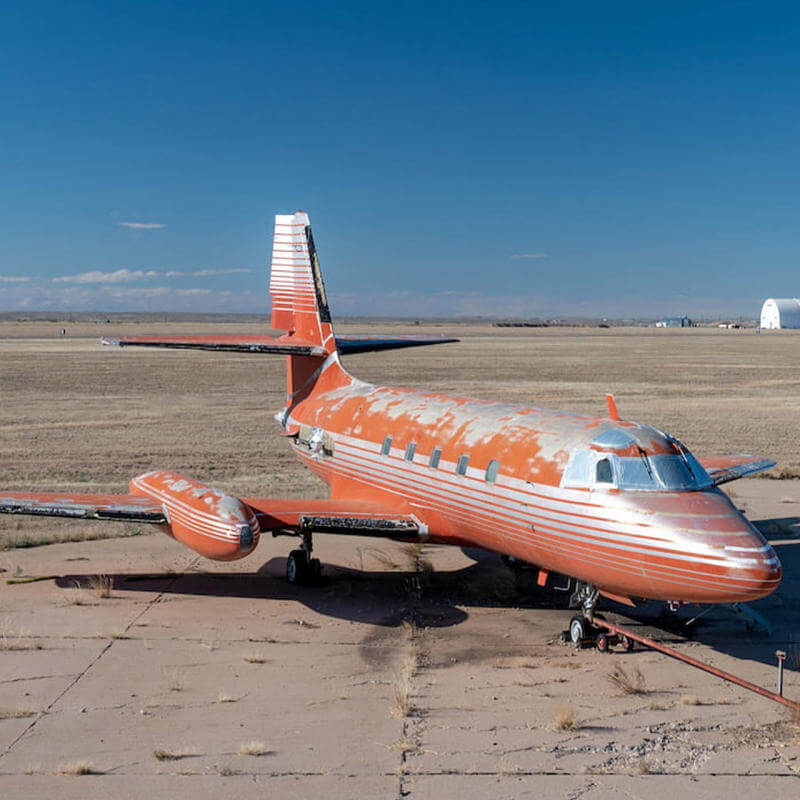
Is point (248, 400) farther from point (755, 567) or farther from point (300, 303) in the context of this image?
point (755, 567)

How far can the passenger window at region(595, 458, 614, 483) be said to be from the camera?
12.7m

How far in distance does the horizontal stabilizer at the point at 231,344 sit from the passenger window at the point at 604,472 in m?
9.62

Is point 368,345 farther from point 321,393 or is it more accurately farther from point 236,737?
point 236,737

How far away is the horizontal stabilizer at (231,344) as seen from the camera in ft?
62.4

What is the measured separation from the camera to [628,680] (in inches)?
480

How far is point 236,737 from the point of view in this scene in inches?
414

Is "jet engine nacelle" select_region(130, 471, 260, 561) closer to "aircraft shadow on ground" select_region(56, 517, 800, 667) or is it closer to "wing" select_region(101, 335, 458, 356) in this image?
"aircraft shadow on ground" select_region(56, 517, 800, 667)

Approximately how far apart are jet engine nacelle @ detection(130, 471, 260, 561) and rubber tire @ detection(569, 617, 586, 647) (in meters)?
5.08

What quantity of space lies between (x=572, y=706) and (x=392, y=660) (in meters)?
2.89

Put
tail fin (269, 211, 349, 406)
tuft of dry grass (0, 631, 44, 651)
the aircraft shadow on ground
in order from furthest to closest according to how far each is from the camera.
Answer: tail fin (269, 211, 349, 406) → the aircraft shadow on ground → tuft of dry grass (0, 631, 44, 651)

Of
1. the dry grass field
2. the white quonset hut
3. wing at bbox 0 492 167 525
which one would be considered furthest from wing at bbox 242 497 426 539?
the white quonset hut

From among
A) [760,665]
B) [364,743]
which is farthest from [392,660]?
[760,665]

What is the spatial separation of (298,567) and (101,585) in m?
3.59

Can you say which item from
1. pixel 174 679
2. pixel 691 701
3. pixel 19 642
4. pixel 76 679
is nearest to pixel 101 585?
pixel 19 642
